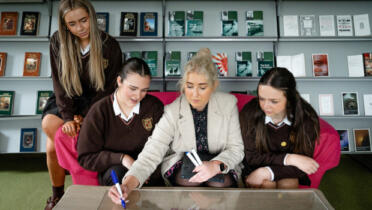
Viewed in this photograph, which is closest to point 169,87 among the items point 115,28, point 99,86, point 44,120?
point 115,28

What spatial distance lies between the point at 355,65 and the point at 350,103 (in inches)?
18.0

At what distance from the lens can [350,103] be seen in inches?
125

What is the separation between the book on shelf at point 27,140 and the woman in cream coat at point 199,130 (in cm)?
232

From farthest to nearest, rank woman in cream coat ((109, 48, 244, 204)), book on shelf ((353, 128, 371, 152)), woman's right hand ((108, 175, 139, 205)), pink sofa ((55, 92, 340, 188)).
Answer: book on shelf ((353, 128, 371, 152)), pink sofa ((55, 92, 340, 188)), woman in cream coat ((109, 48, 244, 204)), woman's right hand ((108, 175, 139, 205))

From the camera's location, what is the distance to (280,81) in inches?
57.1

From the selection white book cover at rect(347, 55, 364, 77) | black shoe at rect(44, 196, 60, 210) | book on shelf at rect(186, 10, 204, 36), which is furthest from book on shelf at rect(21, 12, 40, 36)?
white book cover at rect(347, 55, 364, 77)

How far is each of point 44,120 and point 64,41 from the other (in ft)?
1.91

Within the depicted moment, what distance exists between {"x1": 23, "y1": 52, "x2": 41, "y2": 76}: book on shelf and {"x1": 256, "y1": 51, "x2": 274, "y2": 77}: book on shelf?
8.64 feet

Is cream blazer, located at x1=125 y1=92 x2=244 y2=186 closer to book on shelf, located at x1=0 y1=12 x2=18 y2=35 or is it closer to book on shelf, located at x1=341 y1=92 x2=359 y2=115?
book on shelf, located at x1=341 y1=92 x2=359 y2=115

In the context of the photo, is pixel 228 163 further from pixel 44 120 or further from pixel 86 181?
pixel 44 120

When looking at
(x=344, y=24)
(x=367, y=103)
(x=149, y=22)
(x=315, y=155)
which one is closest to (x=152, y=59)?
(x=149, y=22)

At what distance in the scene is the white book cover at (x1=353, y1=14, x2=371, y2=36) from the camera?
311 centimetres

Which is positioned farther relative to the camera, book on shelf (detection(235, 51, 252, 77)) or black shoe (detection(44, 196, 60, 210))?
book on shelf (detection(235, 51, 252, 77))

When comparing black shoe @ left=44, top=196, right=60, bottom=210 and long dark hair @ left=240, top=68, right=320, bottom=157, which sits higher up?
long dark hair @ left=240, top=68, right=320, bottom=157
